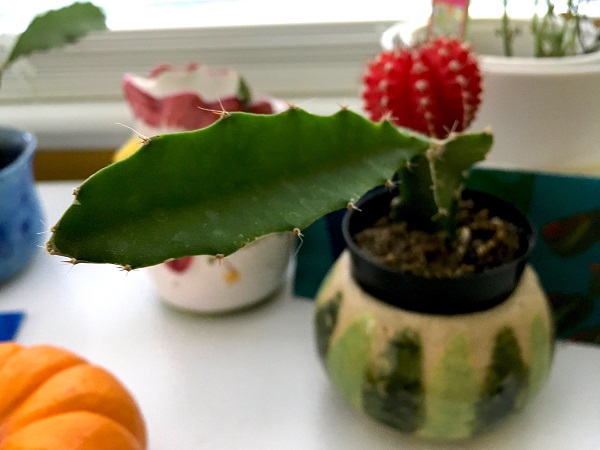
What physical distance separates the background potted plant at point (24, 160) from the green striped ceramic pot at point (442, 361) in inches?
10.6

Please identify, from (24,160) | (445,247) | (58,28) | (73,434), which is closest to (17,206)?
(24,160)

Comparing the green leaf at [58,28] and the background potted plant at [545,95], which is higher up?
the green leaf at [58,28]

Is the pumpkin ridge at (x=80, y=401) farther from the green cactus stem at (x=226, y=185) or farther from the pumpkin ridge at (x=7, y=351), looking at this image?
the green cactus stem at (x=226, y=185)

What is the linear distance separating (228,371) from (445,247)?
203 mm

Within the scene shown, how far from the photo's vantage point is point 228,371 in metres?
0.51

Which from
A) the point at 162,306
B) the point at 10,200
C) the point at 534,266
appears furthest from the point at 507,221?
the point at 10,200

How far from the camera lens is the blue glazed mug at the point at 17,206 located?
22.6 inches

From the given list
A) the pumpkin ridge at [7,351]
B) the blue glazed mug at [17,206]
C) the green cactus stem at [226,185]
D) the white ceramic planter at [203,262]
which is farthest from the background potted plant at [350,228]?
the blue glazed mug at [17,206]

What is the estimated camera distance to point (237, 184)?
30 cm

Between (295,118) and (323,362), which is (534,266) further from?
(295,118)

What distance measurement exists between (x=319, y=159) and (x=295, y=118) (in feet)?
0.08

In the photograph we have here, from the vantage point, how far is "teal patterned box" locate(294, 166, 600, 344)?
0.50 m

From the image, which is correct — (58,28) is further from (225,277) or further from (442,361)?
(442,361)

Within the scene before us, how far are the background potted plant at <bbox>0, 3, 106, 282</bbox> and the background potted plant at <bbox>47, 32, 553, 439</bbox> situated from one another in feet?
0.86
